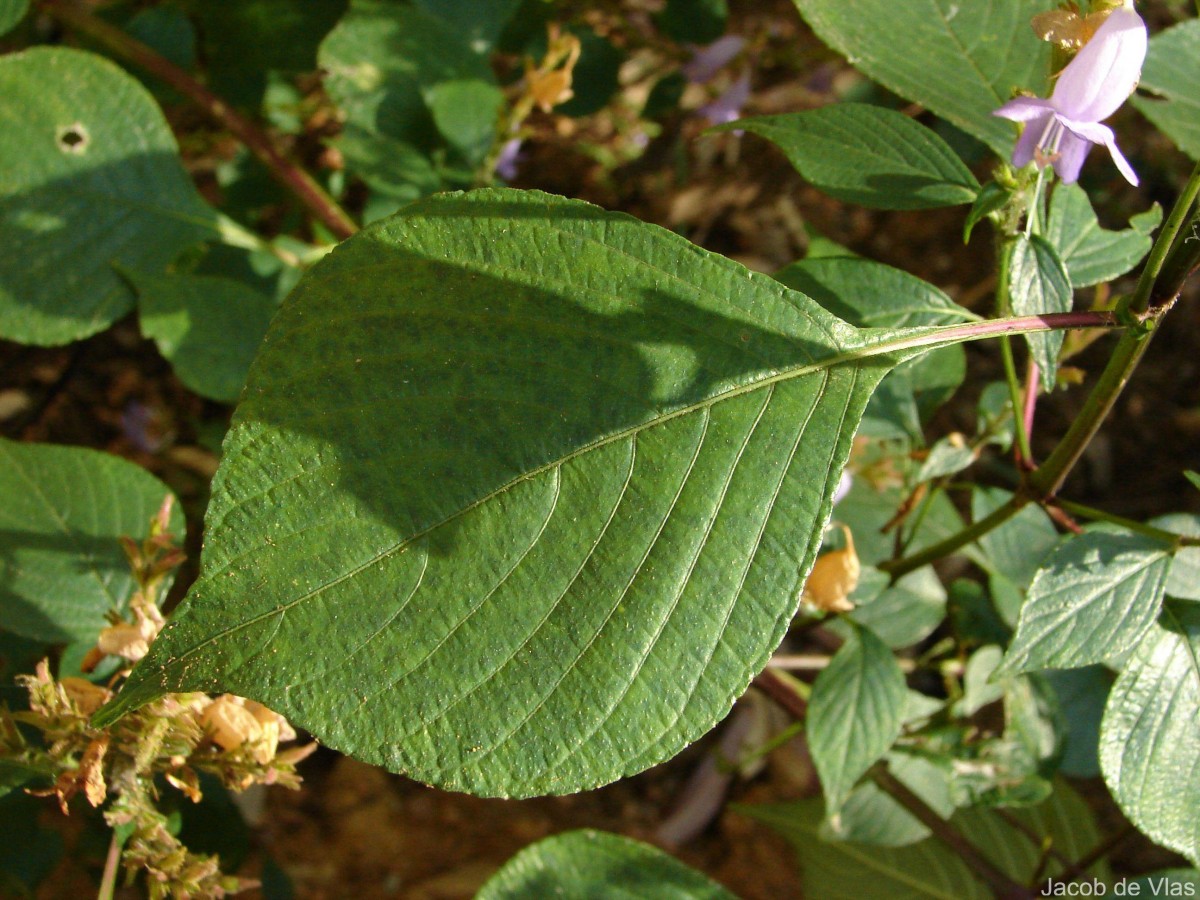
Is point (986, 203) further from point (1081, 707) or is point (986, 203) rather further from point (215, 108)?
point (215, 108)

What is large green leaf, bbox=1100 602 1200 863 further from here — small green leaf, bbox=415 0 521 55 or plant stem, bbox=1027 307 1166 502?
small green leaf, bbox=415 0 521 55

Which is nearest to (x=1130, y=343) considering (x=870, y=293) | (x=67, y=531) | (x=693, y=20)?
(x=870, y=293)

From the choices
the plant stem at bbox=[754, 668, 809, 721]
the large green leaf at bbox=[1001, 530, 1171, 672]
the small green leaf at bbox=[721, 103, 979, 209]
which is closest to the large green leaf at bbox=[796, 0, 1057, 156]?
the small green leaf at bbox=[721, 103, 979, 209]

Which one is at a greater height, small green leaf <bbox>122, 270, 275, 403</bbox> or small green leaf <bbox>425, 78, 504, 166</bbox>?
small green leaf <bbox>425, 78, 504, 166</bbox>

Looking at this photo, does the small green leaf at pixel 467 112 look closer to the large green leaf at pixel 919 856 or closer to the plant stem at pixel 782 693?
the plant stem at pixel 782 693

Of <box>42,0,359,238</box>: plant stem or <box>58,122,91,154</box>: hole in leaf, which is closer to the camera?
<box>58,122,91,154</box>: hole in leaf

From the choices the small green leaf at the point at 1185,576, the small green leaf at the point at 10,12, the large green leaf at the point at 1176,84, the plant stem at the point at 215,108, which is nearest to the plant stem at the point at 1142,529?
the small green leaf at the point at 1185,576

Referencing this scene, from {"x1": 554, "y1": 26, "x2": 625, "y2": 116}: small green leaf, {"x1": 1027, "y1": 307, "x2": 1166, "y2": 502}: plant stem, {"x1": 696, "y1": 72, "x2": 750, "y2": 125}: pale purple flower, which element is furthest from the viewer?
{"x1": 696, "y1": 72, "x2": 750, "y2": 125}: pale purple flower
